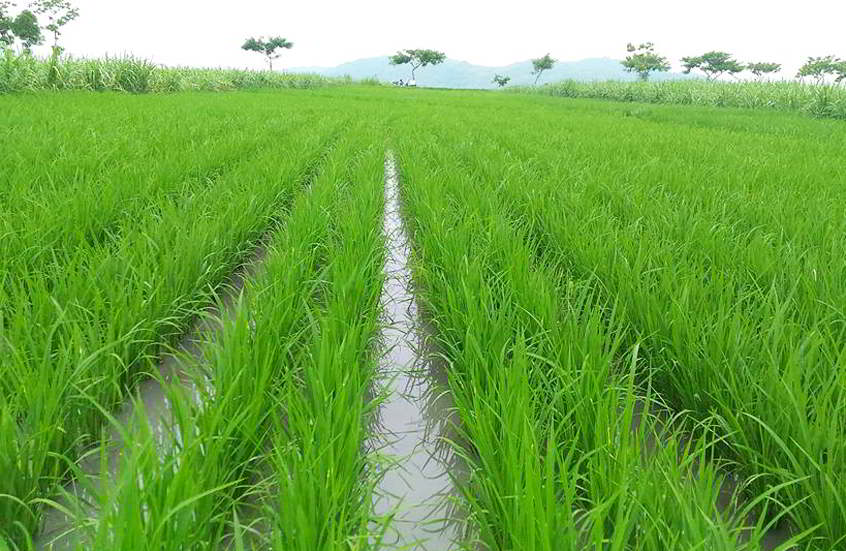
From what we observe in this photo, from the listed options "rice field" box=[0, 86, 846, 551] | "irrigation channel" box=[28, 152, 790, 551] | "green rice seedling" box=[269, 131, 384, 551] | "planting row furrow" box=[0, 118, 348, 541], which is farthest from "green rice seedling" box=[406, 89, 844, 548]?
"planting row furrow" box=[0, 118, 348, 541]

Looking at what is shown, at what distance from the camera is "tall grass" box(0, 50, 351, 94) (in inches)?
363

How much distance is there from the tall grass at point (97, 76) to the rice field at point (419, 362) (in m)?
7.65

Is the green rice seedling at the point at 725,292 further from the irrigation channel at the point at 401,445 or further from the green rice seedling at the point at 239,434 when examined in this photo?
the green rice seedling at the point at 239,434

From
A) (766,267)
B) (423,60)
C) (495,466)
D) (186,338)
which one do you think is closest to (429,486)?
(495,466)

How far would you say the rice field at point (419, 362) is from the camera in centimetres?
89

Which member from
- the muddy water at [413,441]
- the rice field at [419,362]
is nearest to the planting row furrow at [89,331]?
the rice field at [419,362]

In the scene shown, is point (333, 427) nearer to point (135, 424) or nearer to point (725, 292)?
point (135, 424)

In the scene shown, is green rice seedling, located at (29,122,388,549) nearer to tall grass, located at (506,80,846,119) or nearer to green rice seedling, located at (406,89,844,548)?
green rice seedling, located at (406,89,844,548)

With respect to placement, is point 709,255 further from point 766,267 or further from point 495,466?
point 495,466

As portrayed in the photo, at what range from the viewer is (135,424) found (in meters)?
1.27

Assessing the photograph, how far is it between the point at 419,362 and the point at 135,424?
2.73 feet

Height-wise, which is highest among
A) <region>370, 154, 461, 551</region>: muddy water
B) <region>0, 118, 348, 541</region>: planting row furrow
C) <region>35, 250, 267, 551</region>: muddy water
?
<region>0, 118, 348, 541</region>: planting row furrow

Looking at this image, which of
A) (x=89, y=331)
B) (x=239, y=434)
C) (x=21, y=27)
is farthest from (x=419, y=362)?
(x=21, y=27)

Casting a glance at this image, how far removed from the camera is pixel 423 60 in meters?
59.0
